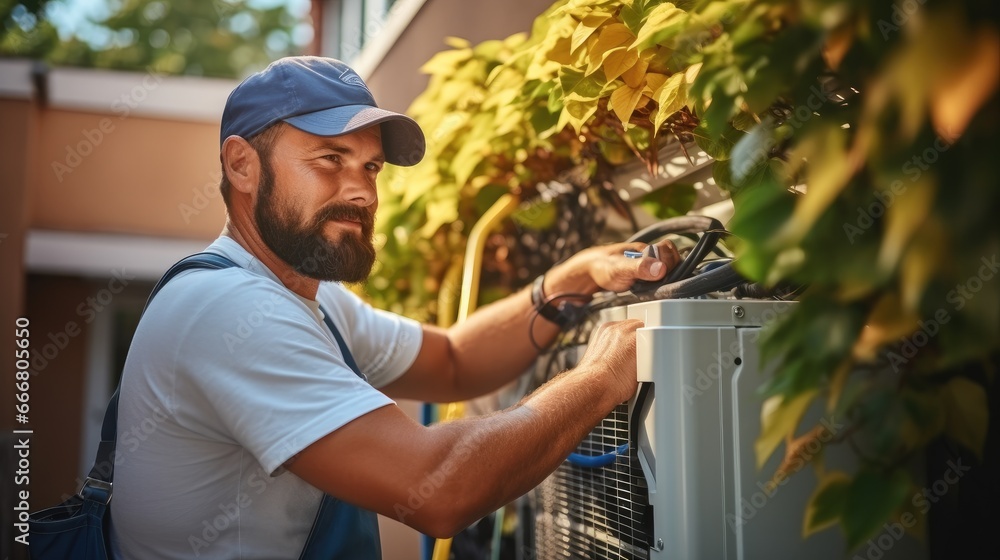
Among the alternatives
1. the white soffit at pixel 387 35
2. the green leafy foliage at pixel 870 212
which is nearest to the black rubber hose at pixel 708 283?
the green leafy foliage at pixel 870 212

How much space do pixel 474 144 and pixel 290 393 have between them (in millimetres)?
1117

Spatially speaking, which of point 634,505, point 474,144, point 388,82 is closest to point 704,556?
point 634,505

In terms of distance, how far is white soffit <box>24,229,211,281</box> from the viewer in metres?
8.30

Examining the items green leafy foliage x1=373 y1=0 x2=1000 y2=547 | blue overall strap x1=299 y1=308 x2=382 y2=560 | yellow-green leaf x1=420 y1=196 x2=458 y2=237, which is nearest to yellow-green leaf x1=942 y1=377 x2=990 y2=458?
green leafy foliage x1=373 y1=0 x2=1000 y2=547

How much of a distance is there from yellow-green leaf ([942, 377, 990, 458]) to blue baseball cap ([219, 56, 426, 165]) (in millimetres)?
1352

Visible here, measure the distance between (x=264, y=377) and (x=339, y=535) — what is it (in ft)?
1.33

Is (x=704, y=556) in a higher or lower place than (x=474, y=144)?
lower

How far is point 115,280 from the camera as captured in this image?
8883 mm

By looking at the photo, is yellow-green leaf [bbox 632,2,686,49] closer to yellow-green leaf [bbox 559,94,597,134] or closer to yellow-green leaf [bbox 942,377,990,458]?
yellow-green leaf [bbox 559,94,597,134]

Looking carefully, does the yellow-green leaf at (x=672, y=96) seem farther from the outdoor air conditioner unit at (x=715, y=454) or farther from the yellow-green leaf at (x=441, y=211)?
the yellow-green leaf at (x=441, y=211)

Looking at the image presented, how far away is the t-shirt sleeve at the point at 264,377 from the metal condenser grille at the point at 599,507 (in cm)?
49

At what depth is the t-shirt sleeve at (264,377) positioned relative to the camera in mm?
1459

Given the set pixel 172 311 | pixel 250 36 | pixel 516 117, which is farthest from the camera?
pixel 250 36

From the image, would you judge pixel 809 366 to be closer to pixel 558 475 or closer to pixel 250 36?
pixel 558 475
